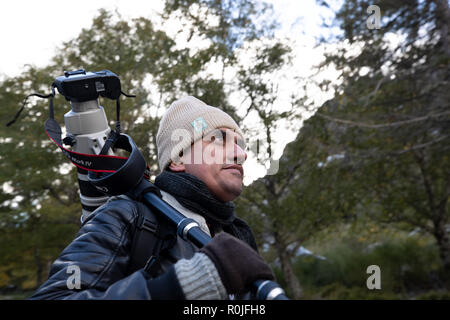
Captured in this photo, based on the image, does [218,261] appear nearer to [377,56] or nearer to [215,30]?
[377,56]

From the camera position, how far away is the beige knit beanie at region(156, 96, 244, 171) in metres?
2.49

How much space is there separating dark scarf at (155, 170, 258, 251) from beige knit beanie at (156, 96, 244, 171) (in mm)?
243

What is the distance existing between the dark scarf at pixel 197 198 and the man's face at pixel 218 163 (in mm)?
75

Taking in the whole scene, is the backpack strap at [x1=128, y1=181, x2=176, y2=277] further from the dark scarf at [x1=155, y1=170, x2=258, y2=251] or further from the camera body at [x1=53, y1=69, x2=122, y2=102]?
the camera body at [x1=53, y1=69, x2=122, y2=102]

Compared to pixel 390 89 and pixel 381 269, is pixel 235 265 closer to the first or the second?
→ pixel 390 89

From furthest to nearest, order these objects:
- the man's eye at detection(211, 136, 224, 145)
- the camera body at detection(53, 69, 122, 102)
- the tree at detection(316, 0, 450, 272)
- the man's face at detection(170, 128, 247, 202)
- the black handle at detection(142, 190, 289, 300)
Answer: the tree at detection(316, 0, 450, 272) → the man's eye at detection(211, 136, 224, 145) → the man's face at detection(170, 128, 247, 202) → the camera body at detection(53, 69, 122, 102) → the black handle at detection(142, 190, 289, 300)

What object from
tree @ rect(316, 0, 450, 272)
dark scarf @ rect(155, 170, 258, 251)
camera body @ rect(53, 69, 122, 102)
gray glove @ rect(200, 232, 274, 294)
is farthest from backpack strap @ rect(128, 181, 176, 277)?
tree @ rect(316, 0, 450, 272)

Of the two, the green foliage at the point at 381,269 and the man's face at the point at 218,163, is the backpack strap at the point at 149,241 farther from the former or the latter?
the green foliage at the point at 381,269

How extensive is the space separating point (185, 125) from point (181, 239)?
33.3 inches

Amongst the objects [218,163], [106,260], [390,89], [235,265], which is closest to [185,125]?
[218,163]

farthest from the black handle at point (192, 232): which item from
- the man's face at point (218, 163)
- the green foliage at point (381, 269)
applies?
the green foliage at point (381, 269)

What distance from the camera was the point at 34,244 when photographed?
388 inches

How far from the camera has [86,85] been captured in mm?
2182

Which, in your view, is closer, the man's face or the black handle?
the black handle
